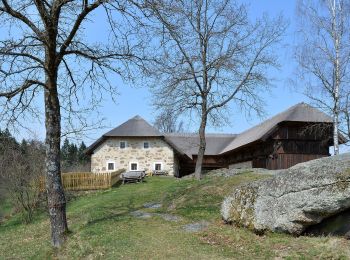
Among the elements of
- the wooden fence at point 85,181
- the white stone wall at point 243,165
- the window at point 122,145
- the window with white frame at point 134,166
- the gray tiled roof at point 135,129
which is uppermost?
the gray tiled roof at point 135,129

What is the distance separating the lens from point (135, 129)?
43281mm

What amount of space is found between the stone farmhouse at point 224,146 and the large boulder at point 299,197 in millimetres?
18197

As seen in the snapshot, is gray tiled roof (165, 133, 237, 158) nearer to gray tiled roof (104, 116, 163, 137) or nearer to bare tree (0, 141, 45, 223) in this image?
gray tiled roof (104, 116, 163, 137)

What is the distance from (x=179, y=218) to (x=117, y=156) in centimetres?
2938

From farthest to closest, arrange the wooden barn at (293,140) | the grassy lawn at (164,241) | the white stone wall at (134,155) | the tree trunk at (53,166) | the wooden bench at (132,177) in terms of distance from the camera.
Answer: the white stone wall at (134,155), the wooden bench at (132,177), the wooden barn at (293,140), the tree trunk at (53,166), the grassy lawn at (164,241)

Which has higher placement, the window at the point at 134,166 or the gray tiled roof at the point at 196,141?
the gray tiled roof at the point at 196,141

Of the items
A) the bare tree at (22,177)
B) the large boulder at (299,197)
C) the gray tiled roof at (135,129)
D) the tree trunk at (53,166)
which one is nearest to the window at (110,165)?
the gray tiled roof at (135,129)

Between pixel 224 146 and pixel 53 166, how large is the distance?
3836cm

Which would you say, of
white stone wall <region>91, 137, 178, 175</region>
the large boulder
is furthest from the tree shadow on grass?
white stone wall <region>91, 137, 178, 175</region>

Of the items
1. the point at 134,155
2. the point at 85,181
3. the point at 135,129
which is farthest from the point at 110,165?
the point at 85,181

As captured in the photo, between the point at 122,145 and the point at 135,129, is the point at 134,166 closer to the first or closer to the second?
the point at 122,145

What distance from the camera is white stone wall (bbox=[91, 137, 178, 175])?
4281cm

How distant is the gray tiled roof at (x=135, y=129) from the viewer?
140ft

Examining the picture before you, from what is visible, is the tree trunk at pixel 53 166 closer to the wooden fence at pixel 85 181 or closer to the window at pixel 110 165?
the wooden fence at pixel 85 181
